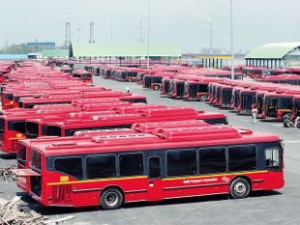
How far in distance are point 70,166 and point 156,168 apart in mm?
2843

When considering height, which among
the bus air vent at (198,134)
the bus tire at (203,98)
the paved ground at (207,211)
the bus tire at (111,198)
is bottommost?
the bus tire at (203,98)

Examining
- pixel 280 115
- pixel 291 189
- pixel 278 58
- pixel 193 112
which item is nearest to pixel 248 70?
pixel 278 58

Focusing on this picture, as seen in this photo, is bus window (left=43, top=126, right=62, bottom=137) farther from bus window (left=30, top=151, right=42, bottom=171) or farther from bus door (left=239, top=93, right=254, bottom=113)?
bus door (left=239, top=93, right=254, bottom=113)

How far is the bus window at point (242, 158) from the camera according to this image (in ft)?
78.6

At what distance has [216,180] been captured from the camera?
A: 938 inches

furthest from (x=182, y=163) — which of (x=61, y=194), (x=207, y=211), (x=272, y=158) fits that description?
(x=61, y=194)

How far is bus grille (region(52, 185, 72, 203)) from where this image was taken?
71.6ft

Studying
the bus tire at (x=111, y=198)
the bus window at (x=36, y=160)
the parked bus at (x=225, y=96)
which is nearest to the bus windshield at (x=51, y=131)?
the bus window at (x=36, y=160)

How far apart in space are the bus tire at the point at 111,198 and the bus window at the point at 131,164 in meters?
0.61

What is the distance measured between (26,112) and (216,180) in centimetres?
1471

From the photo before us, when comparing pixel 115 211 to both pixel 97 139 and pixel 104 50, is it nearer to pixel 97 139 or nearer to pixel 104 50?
pixel 97 139

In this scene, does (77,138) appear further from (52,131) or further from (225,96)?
(225,96)

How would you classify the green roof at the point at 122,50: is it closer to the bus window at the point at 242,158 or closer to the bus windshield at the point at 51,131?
the bus windshield at the point at 51,131

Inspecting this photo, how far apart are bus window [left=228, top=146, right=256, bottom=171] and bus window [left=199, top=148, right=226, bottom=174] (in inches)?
10.8
